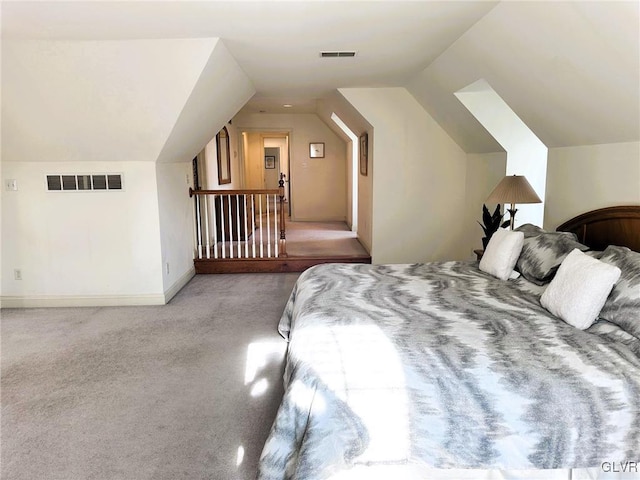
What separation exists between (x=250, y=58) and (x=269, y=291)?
90.6 inches

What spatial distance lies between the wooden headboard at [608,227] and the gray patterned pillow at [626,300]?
0.53 meters

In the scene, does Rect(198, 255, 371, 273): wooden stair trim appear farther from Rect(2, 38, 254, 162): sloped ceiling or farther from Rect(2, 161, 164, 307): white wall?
Rect(2, 38, 254, 162): sloped ceiling

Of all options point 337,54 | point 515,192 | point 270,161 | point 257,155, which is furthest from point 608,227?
point 270,161

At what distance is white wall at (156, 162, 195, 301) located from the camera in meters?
4.42

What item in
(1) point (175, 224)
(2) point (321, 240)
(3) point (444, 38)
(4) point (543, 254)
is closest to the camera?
(4) point (543, 254)

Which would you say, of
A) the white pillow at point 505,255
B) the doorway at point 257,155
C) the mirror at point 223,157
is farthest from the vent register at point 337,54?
the doorway at point 257,155

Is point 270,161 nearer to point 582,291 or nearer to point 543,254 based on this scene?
point 543,254

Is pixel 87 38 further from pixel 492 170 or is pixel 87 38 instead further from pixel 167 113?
pixel 492 170


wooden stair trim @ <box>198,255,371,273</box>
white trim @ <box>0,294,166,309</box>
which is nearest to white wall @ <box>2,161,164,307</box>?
white trim @ <box>0,294,166,309</box>

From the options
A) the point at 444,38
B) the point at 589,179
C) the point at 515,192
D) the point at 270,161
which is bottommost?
the point at 515,192

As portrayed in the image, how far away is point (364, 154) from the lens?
6324 mm

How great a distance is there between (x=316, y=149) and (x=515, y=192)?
6.03 metres

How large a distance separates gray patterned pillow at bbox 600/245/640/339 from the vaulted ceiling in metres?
0.95

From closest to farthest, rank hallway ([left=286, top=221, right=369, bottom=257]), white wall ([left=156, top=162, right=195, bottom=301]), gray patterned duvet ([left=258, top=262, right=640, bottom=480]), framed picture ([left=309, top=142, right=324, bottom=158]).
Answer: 1. gray patterned duvet ([left=258, top=262, right=640, bottom=480])
2. white wall ([left=156, top=162, right=195, bottom=301])
3. hallway ([left=286, top=221, right=369, bottom=257])
4. framed picture ([left=309, top=142, right=324, bottom=158])
